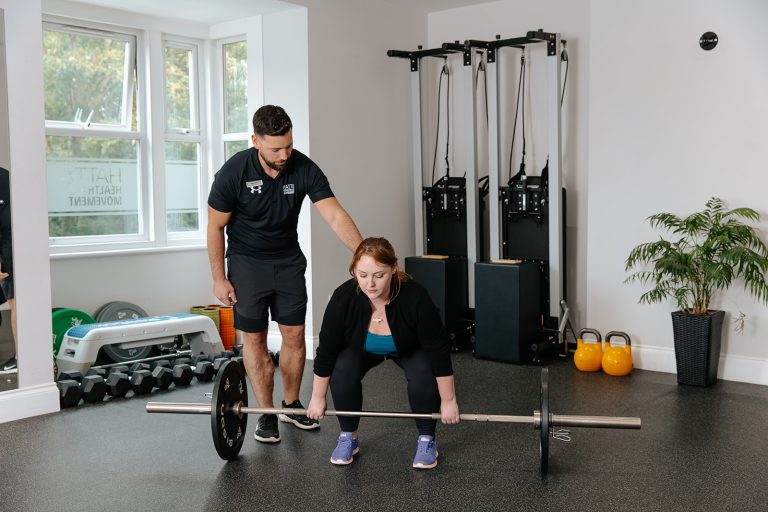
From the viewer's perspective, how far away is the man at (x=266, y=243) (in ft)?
→ 10.9

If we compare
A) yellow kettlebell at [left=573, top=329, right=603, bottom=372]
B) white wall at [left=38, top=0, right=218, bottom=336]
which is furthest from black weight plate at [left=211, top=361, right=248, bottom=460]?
white wall at [left=38, top=0, right=218, bottom=336]

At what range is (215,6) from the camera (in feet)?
17.5

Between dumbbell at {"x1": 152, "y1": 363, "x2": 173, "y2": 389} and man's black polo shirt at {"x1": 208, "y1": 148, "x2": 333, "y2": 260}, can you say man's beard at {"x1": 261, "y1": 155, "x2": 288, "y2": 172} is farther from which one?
dumbbell at {"x1": 152, "y1": 363, "x2": 173, "y2": 389}

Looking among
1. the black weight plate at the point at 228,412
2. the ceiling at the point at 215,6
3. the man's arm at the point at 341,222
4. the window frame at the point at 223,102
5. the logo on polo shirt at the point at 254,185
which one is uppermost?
the ceiling at the point at 215,6

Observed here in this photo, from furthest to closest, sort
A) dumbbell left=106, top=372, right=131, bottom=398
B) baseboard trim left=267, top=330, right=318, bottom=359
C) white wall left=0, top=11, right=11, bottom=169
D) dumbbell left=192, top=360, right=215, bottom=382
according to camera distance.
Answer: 1. baseboard trim left=267, top=330, right=318, bottom=359
2. dumbbell left=192, top=360, right=215, bottom=382
3. dumbbell left=106, top=372, right=131, bottom=398
4. white wall left=0, top=11, right=11, bottom=169

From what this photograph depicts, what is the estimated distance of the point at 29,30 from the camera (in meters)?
3.84

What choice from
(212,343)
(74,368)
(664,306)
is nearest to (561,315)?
(664,306)

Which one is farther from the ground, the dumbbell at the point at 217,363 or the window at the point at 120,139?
the window at the point at 120,139

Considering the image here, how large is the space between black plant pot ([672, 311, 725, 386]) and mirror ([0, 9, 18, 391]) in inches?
129

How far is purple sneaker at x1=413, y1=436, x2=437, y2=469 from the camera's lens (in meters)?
3.14

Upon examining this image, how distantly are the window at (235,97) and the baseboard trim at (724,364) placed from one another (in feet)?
9.65

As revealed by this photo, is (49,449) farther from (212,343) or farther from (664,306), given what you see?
(664,306)

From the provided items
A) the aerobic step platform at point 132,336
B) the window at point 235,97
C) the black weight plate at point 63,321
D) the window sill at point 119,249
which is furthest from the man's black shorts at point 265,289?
the window at point 235,97

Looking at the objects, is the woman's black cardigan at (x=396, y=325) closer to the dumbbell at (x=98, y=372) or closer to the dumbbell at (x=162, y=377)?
the dumbbell at (x=162, y=377)
